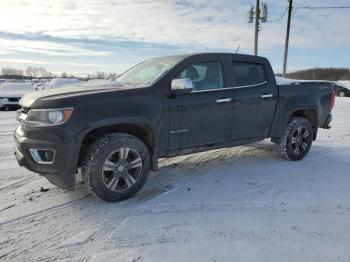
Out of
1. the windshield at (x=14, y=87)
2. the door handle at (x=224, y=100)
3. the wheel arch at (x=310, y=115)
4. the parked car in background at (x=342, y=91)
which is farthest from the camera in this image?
the parked car in background at (x=342, y=91)

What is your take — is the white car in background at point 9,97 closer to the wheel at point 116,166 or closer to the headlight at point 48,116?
the headlight at point 48,116

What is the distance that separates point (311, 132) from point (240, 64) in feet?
6.49

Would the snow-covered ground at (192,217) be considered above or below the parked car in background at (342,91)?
above

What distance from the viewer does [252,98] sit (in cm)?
542

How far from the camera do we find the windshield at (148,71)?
4.75 m

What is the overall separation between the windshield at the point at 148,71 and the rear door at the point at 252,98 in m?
1.05

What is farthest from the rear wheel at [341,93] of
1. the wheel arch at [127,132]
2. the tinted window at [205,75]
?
the wheel arch at [127,132]

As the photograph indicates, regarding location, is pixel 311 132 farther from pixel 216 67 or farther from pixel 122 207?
pixel 122 207

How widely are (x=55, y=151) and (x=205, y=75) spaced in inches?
91.6

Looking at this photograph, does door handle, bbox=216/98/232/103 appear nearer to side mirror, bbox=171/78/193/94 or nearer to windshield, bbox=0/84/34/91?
side mirror, bbox=171/78/193/94

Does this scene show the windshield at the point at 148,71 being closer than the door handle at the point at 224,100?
Yes

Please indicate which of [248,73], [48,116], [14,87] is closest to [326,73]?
[14,87]

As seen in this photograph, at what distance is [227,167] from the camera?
5.75m

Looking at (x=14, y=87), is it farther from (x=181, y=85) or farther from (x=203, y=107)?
(x=181, y=85)
